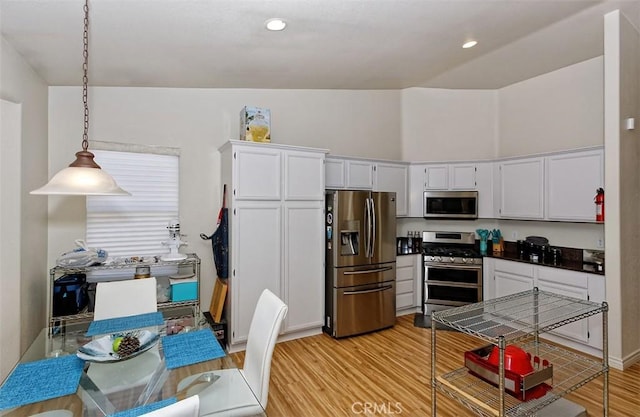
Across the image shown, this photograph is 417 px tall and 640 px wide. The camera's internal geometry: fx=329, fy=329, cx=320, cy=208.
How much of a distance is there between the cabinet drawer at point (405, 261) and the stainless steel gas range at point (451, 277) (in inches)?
7.2

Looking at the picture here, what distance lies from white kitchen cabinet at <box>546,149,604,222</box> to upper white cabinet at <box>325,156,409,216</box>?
175cm

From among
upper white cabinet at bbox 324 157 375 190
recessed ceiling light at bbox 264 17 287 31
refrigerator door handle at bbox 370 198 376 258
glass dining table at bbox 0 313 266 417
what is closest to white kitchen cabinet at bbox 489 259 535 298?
refrigerator door handle at bbox 370 198 376 258

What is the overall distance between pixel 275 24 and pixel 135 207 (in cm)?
238

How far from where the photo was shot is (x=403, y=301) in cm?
452

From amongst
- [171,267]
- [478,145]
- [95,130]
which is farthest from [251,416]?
[478,145]

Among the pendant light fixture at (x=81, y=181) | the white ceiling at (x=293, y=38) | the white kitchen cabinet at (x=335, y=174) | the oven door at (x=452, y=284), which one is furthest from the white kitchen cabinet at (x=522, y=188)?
the pendant light fixture at (x=81, y=181)

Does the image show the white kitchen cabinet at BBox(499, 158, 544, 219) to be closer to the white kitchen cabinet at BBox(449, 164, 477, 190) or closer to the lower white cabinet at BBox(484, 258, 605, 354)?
the white kitchen cabinet at BBox(449, 164, 477, 190)

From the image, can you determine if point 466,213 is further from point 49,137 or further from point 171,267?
point 49,137

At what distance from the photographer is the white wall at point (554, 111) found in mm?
3809

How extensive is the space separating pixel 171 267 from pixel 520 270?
12.6 feet

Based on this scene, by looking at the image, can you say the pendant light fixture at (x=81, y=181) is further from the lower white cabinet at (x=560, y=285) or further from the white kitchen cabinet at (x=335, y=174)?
the lower white cabinet at (x=560, y=285)

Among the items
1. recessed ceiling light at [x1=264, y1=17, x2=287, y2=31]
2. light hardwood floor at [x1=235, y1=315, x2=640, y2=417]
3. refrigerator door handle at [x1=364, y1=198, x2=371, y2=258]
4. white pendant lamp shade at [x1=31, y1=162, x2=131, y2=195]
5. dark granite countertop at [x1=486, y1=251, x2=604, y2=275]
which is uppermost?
recessed ceiling light at [x1=264, y1=17, x2=287, y2=31]

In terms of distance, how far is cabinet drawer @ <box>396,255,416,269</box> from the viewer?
4.45 metres

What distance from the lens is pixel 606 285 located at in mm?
2979
